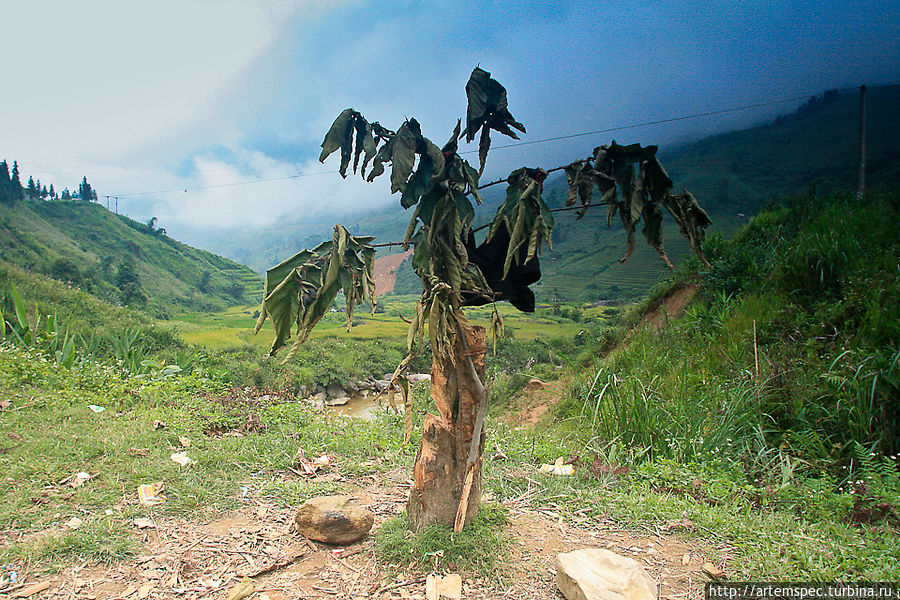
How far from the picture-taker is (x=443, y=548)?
2.09 meters

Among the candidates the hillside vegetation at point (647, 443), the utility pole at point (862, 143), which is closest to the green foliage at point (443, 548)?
the hillside vegetation at point (647, 443)

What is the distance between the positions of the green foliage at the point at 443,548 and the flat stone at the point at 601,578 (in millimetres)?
313

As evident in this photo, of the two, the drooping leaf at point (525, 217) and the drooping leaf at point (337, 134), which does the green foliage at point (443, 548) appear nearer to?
the drooping leaf at point (525, 217)

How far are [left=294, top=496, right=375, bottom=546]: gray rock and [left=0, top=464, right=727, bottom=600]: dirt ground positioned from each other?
0.17ft

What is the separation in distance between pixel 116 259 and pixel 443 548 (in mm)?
8844

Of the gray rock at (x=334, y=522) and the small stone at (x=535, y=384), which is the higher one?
the gray rock at (x=334, y=522)

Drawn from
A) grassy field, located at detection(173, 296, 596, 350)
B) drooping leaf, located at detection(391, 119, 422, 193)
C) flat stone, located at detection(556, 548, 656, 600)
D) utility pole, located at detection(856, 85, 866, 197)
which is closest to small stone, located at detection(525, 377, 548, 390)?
grassy field, located at detection(173, 296, 596, 350)

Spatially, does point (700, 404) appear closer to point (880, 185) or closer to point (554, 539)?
point (554, 539)

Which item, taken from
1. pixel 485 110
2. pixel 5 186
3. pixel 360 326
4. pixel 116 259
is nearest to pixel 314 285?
pixel 485 110

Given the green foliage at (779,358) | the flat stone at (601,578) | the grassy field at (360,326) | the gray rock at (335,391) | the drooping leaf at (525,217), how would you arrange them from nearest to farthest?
the drooping leaf at (525,217)
the flat stone at (601,578)
the green foliage at (779,358)
the grassy field at (360,326)
the gray rock at (335,391)

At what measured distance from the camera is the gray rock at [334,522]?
2.31m

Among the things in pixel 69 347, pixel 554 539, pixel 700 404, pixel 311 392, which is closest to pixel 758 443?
pixel 700 404

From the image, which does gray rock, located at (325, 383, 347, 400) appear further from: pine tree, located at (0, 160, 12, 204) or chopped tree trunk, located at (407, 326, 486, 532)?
chopped tree trunk, located at (407, 326, 486, 532)

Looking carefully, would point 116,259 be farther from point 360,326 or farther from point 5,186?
point 360,326
